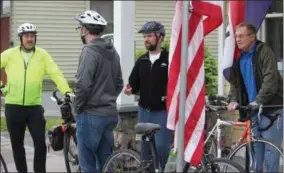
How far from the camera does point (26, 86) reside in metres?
6.98

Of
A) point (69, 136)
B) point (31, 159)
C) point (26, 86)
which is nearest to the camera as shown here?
point (26, 86)

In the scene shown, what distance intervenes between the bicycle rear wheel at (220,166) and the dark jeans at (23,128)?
6.91 feet

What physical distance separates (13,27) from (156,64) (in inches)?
459

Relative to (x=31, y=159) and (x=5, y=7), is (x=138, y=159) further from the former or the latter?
(x=5, y=7)

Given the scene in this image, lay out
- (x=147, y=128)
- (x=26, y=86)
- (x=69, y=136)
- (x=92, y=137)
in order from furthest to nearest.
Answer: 1. (x=69, y=136)
2. (x=26, y=86)
3. (x=147, y=128)
4. (x=92, y=137)

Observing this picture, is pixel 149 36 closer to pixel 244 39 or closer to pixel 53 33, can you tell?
pixel 244 39

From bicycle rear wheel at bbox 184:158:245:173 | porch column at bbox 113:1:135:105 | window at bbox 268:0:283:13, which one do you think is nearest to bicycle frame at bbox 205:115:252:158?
bicycle rear wheel at bbox 184:158:245:173

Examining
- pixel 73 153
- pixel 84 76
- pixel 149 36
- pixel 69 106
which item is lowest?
pixel 73 153

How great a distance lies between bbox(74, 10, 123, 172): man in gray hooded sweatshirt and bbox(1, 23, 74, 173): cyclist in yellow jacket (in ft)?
3.18

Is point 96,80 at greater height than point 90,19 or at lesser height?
lesser

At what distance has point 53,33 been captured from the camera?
1806 cm

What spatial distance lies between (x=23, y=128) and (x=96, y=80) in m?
1.55

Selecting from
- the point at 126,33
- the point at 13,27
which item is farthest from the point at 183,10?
the point at 13,27

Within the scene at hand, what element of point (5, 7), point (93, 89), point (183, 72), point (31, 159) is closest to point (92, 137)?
point (93, 89)
